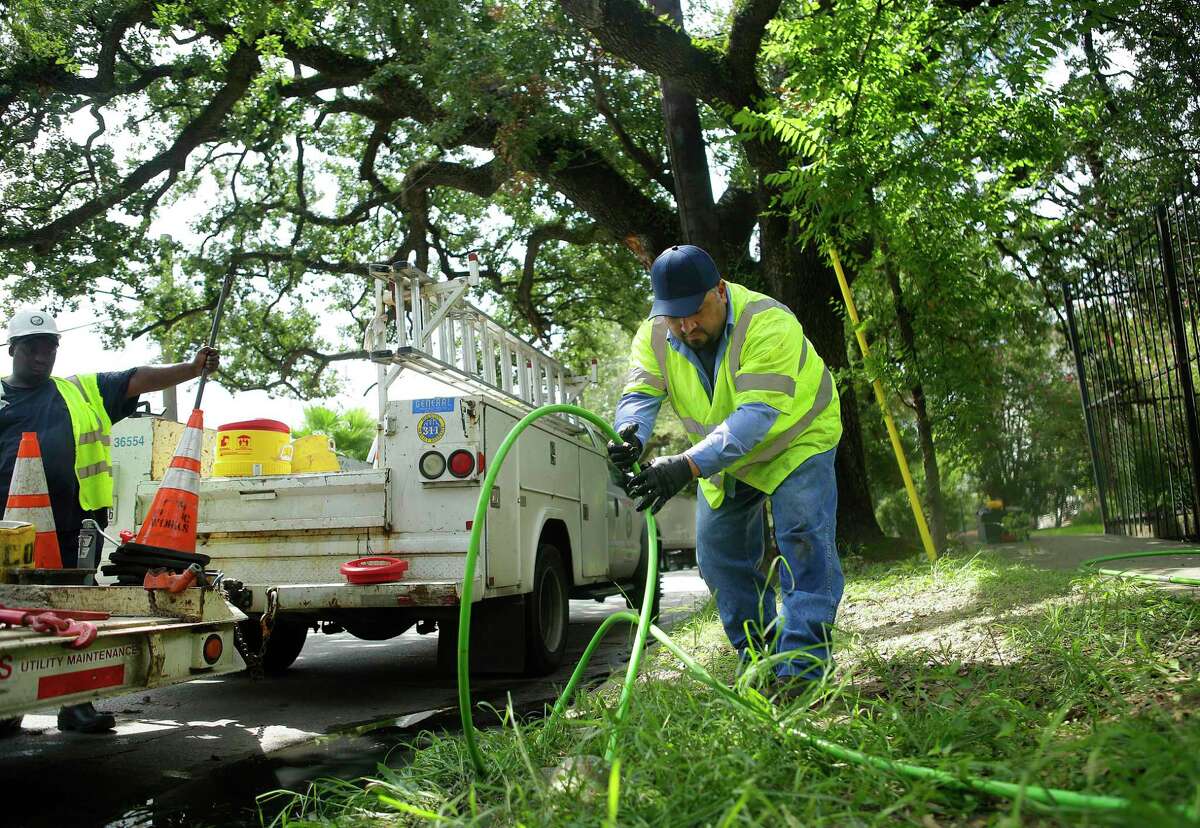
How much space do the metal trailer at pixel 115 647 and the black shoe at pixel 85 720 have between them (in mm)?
1010

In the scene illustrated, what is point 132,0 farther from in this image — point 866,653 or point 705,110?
point 866,653

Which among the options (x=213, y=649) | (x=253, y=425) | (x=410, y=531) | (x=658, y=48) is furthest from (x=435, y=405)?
(x=658, y=48)

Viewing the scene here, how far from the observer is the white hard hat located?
204 inches

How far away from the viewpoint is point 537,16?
37.3 feet

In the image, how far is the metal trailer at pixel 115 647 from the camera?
3.13 meters

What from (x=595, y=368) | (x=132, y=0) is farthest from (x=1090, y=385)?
(x=132, y=0)

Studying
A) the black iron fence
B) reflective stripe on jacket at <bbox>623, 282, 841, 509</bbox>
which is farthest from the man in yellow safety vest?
the black iron fence

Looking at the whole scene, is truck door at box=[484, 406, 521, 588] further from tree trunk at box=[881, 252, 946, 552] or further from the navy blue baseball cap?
tree trunk at box=[881, 252, 946, 552]

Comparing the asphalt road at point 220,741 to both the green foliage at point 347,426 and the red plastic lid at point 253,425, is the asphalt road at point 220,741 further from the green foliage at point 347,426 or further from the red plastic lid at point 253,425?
the green foliage at point 347,426

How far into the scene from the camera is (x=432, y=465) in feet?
18.5

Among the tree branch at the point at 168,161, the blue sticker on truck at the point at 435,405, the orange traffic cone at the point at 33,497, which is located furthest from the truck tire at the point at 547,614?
the tree branch at the point at 168,161

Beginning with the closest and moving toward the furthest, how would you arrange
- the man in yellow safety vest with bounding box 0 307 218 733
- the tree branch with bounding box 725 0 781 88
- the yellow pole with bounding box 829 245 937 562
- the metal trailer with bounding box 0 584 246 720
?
the metal trailer with bounding box 0 584 246 720 → the man in yellow safety vest with bounding box 0 307 218 733 → the yellow pole with bounding box 829 245 937 562 → the tree branch with bounding box 725 0 781 88

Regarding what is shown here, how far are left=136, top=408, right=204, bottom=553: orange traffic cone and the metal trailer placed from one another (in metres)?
0.56

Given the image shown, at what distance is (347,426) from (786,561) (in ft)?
57.3
